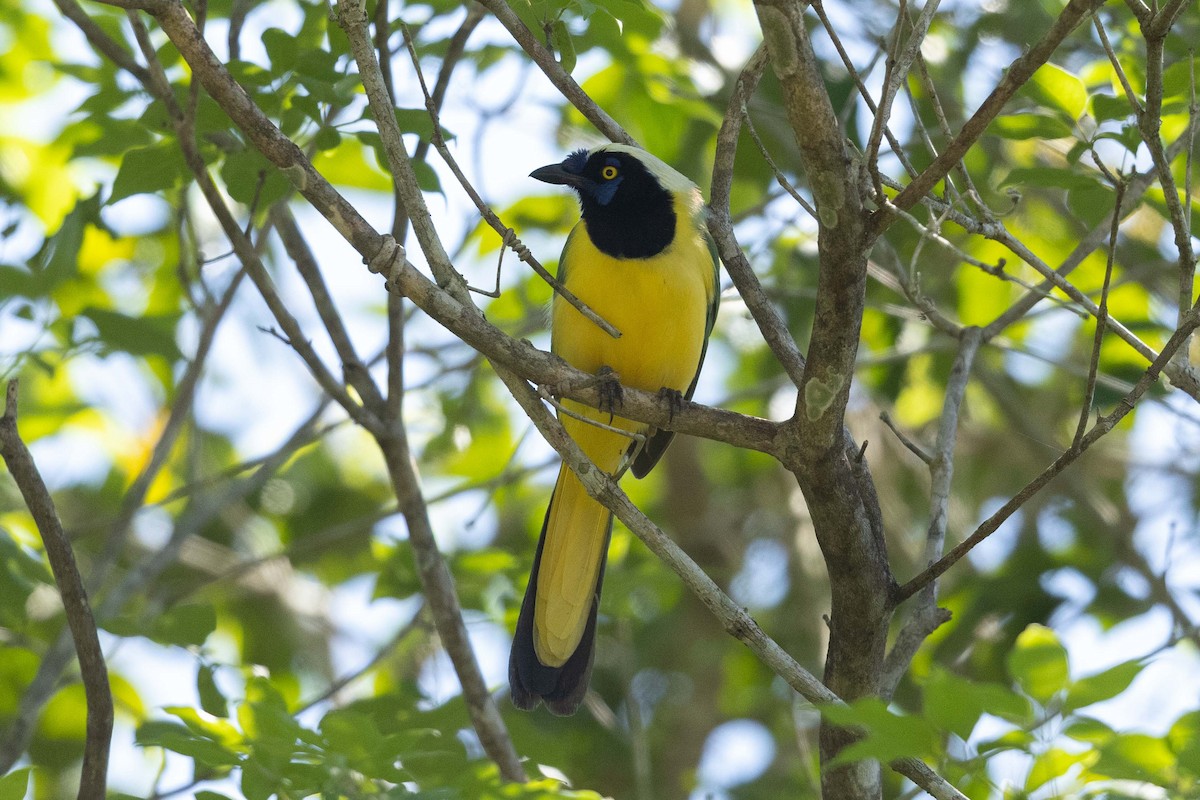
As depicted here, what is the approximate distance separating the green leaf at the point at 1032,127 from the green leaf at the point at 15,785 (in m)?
2.92

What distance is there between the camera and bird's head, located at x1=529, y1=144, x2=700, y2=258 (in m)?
4.66

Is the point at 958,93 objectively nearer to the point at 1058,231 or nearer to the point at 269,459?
the point at 1058,231

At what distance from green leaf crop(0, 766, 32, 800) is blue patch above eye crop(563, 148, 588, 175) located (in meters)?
3.08

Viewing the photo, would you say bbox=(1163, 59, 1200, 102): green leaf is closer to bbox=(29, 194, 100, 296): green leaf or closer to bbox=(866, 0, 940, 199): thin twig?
bbox=(866, 0, 940, 199): thin twig

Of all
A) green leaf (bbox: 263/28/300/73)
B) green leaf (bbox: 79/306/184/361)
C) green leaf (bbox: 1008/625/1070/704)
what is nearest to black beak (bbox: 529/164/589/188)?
green leaf (bbox: 263/28/300/73)

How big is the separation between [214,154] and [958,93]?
3.74 metres

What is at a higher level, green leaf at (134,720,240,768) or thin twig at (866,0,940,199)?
thin twig at (866,0,940,199)

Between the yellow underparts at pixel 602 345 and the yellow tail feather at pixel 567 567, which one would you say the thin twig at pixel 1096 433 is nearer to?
the yellow underparts at pixel 602 345

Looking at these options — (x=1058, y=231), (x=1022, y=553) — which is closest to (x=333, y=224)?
(x=1022, y=553)

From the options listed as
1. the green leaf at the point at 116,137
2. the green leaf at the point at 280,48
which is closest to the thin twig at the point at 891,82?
the green leaf at the point at 280,48

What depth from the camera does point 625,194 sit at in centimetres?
490

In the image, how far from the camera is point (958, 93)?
6.40 m

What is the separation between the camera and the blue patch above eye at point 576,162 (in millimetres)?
5082

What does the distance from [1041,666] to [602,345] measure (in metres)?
2.55
